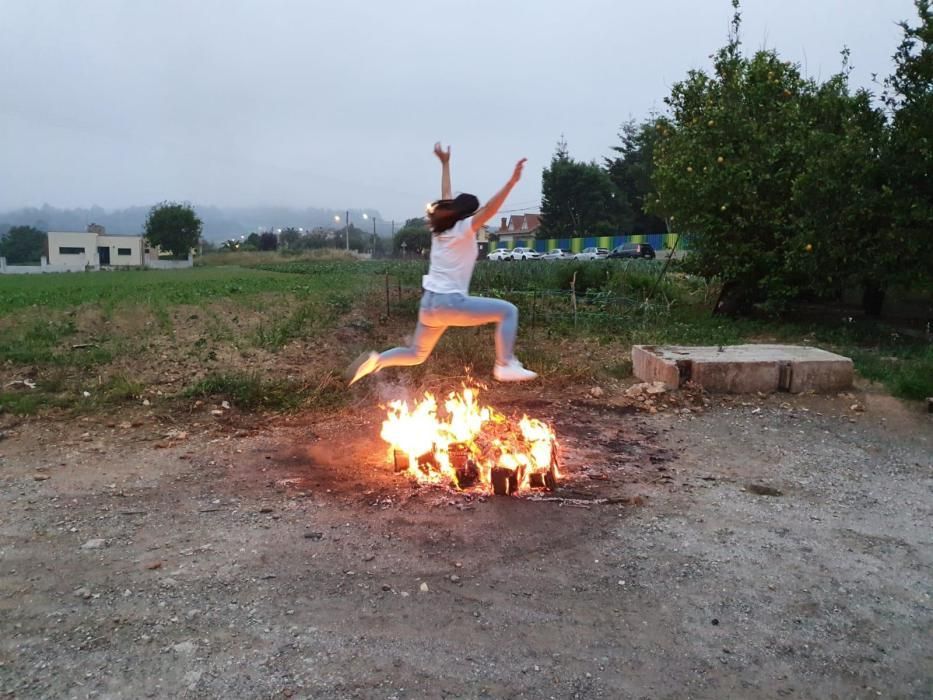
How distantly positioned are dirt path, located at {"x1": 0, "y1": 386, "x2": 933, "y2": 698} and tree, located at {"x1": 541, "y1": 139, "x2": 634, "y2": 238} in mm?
52411

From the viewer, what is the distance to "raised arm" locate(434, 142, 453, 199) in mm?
4828

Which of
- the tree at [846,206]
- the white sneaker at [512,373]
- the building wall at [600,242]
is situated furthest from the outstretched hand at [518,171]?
the building wall at [600,242]

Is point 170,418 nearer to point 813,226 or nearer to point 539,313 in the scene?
point 539,313

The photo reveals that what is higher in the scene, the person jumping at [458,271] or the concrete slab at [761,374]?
the person jumping at [458,271]

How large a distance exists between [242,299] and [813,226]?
39.7 feet

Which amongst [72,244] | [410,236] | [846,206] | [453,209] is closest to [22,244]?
[72,244]

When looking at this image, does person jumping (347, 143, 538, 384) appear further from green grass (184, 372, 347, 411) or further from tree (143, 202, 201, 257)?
tree (143, 202, 201, 257)

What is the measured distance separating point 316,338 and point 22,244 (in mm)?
119143

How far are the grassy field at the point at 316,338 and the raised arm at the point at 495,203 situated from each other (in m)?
3.61

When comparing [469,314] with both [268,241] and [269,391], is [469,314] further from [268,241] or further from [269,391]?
[268,241]

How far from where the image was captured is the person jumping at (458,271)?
4.80 meters

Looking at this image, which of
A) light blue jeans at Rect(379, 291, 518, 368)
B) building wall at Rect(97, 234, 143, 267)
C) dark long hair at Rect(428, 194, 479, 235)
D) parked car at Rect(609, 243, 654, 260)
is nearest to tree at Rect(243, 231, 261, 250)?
building wall at Rect(97, 234, 143, 267)

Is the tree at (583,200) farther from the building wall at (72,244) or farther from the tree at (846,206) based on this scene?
the building wall at (72,244)

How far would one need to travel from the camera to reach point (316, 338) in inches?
416
